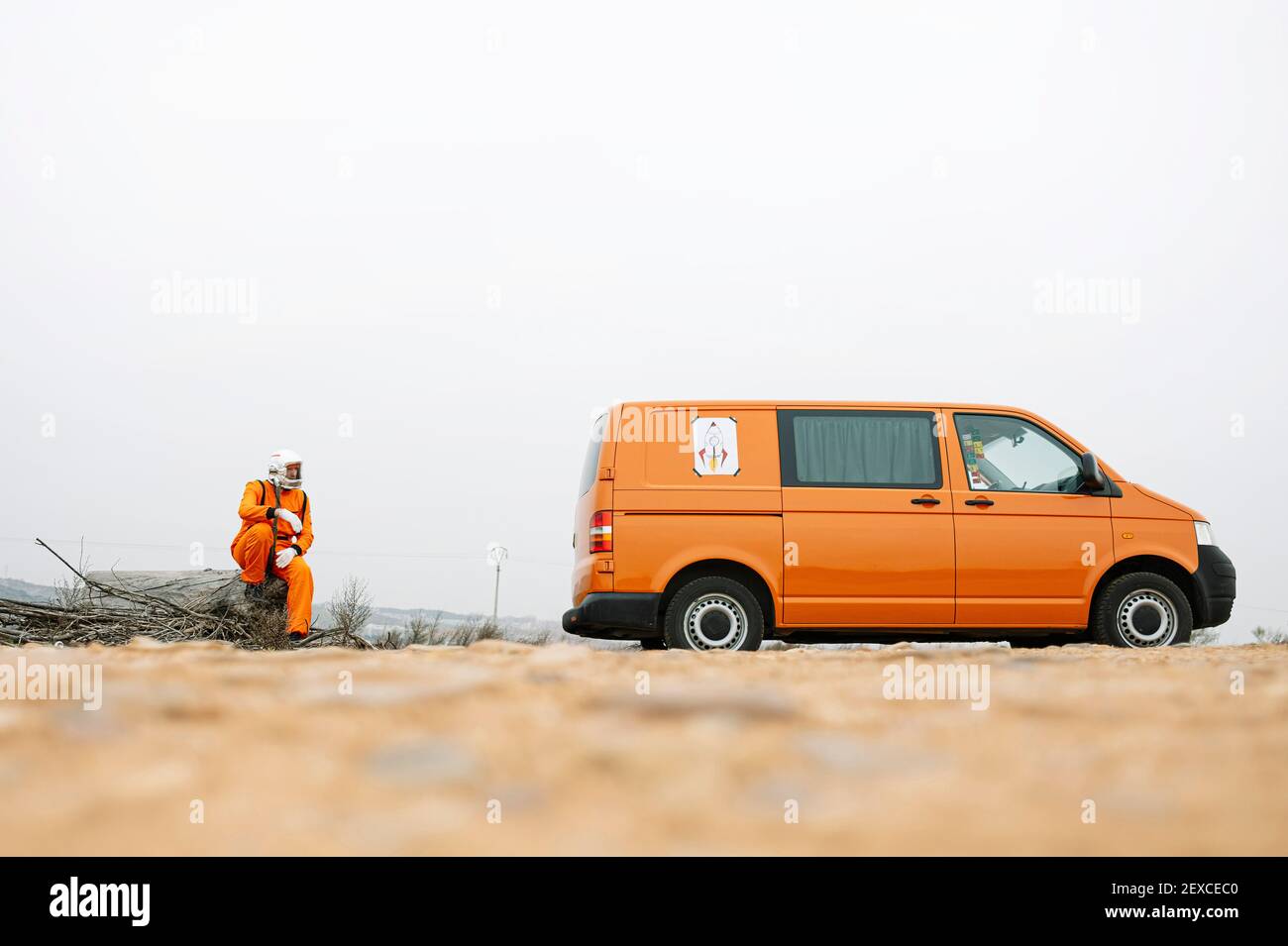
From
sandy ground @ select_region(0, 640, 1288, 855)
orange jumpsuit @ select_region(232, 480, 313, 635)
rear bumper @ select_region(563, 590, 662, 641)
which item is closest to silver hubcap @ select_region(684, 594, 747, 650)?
rear bumper @ select_region(563, 590, 662, 641)

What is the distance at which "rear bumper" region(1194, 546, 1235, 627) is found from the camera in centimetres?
834

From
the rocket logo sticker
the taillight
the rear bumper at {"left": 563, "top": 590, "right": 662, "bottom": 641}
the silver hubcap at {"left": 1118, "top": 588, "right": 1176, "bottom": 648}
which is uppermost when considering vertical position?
the rocket logo sticker

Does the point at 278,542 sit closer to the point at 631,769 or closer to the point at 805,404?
the point at 805,404

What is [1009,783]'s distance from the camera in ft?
6.98

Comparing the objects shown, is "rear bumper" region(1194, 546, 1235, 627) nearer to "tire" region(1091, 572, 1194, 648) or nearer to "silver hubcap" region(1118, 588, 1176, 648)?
"tire" region(1091, 572, 1194, 648)

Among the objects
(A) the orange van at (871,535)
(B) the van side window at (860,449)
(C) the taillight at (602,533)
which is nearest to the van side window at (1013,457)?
(A) the orange van at (871,535)

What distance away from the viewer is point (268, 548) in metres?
9.18

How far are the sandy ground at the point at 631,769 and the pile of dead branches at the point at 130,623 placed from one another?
6047 mm

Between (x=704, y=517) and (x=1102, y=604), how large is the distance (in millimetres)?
3033

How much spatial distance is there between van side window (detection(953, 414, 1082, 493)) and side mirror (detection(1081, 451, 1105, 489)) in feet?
0.27

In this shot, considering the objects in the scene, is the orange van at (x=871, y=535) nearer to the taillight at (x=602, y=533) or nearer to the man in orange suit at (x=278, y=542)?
the taillight at (x=602, y=533)
